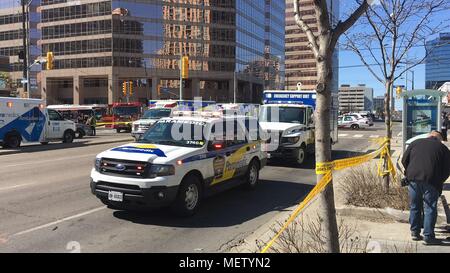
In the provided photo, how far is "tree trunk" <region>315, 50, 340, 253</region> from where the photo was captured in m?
4.40

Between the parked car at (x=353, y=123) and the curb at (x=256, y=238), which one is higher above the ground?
the parked car at (x=353, y=123)

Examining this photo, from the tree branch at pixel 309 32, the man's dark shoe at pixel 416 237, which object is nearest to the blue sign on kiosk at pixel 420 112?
the man's dark shoe at pixel 416 237

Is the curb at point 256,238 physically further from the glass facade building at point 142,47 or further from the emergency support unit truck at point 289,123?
the glass facade building at point 142,47

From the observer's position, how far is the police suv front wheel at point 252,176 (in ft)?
35.6

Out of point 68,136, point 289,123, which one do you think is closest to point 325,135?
point 289,123

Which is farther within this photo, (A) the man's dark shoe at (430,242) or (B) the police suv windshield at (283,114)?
(B) the police suv windshield at (283,114)

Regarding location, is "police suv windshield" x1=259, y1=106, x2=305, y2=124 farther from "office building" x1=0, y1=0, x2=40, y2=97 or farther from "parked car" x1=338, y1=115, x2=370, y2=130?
"office building" x1=0, y1=0, x2=40, y2=97

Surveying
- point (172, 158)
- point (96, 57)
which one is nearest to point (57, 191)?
point (172, 158)

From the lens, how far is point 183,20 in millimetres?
94812

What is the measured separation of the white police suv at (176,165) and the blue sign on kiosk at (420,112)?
14.7ft

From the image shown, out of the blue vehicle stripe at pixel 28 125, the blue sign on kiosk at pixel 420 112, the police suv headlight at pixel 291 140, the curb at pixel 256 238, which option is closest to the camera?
the curb at pixel 256 238
